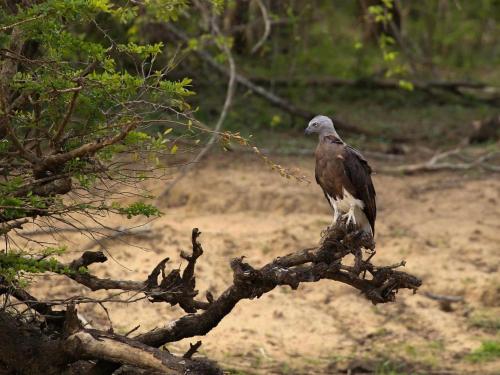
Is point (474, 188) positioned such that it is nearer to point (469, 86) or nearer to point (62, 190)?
point (469, 86)

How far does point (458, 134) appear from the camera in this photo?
12633mm

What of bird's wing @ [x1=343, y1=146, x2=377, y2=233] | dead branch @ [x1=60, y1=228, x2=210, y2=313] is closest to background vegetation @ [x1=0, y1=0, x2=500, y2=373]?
dead branch @ [x1=60, y1=228, x2=210, y2=313]

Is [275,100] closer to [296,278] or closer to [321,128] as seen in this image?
[321,128]

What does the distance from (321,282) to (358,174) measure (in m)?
2.50

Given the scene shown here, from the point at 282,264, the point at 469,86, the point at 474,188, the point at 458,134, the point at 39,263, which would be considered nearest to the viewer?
the point at 39,263

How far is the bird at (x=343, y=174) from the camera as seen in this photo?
6617mm

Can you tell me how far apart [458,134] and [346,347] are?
5138 millimetres

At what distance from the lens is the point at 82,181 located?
522 centimetres

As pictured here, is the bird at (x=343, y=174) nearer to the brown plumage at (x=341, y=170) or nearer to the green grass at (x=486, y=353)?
the brown plumage at (x=341, y=170)

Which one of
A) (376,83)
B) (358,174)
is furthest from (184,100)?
(376,83)

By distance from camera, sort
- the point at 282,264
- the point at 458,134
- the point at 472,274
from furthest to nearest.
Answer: the point at 458,134
the point at 472,274
the point at 282,264

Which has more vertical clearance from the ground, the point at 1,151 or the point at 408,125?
the point at 1,151

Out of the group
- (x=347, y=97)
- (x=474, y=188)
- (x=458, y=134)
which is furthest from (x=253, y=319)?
(x=347, y=97)

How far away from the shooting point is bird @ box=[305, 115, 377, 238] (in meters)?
6.62
